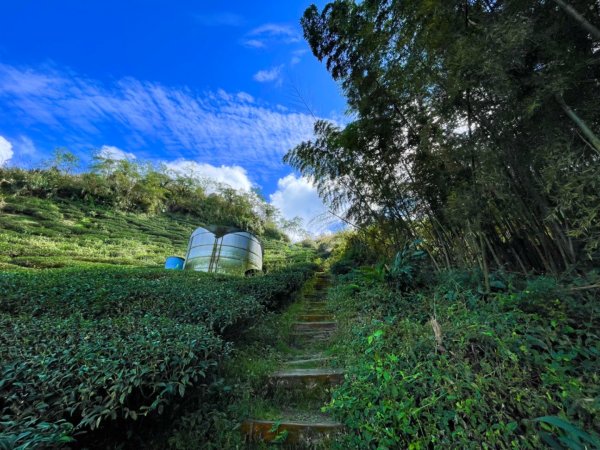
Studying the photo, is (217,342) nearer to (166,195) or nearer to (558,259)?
(558,259)

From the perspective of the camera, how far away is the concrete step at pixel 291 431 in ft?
5.17

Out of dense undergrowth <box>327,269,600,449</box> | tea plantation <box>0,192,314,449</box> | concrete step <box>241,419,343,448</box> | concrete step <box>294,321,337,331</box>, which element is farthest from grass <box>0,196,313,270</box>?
dense undergrowth <box>327,269,600,449</box>

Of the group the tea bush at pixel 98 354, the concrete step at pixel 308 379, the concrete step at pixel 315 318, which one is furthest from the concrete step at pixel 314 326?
the concrete step at pixel 308 379

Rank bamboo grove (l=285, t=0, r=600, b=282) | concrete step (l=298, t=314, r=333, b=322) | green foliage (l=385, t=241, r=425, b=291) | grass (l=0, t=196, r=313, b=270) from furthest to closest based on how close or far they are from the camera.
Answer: grass (l=0, t=196, r=313, b=270)
concrete step (l=298, t=314, r=333, b=322)
green foliage (l=385, t=241, r=425, b=291)
bamboo grove (l=285, t=0, r=600, b=282)

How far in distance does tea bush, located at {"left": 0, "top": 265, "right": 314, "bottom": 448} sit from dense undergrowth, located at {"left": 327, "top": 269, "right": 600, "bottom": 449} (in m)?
1.04

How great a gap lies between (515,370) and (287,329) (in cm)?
243

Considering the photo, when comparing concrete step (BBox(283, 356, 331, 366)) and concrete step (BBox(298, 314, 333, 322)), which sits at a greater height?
concrete step (BBox(298, 314, 333, 322))

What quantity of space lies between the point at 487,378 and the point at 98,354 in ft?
7.35

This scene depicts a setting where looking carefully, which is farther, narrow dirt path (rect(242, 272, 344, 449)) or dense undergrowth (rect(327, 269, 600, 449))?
narrow dirt path (rect(242, 272, 344, 449))

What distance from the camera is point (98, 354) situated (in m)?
1.59

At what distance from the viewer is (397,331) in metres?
2.05

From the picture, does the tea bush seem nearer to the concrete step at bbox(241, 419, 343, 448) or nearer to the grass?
the concrete step at bbox(241, 419, 343, 448)

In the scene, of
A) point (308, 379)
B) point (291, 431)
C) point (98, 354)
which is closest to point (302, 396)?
point (308, 379)

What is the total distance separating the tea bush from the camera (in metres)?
1.26
